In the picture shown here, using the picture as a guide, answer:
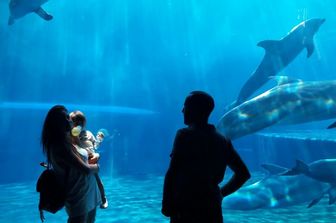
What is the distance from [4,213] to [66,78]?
25.7m

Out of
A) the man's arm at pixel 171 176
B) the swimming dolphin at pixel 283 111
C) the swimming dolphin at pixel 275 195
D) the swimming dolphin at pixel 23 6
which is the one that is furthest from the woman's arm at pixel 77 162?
the swimming dolphin at pixel 23 6

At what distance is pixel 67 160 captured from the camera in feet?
10.1

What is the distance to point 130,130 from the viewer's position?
3338 cm

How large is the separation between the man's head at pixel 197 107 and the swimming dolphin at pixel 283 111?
518 centimetres

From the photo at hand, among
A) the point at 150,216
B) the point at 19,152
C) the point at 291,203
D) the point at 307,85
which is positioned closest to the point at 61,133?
the point at 307,85

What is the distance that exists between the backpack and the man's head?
132 cm

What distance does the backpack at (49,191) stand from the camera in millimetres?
3025

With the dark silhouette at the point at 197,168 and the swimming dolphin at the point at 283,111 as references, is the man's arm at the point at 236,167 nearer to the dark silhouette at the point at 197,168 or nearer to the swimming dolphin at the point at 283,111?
the dark silhouette at the point at 197,168

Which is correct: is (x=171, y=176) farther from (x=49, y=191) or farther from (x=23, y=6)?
(x=23, y=6)

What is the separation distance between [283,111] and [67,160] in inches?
225

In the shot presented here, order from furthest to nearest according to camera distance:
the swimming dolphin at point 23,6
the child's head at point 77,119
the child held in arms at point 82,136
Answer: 1. the swimming dolphin at point 23,6
2. the child's head at point 77,119
3. the child held in arms at point 82,136

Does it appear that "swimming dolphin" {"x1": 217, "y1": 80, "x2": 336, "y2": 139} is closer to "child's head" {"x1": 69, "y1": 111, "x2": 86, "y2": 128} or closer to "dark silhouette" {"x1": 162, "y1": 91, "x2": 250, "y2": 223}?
"child's head" {"x1": 69, "y1": 111, "x2": 86, "y2": 128}

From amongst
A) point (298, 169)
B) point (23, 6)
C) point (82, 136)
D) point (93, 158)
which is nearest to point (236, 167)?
point (93, 158)

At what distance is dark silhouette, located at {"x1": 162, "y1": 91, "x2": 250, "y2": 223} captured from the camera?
2420 mm
